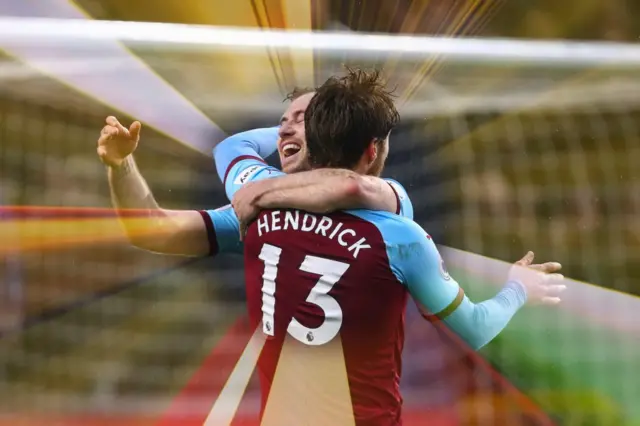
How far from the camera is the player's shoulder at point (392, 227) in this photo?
77cm

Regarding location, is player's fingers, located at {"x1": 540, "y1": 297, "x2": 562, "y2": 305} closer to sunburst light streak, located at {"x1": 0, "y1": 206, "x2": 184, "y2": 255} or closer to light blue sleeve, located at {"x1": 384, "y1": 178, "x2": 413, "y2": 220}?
light blue sleeve, located at {"x1": 384, "y1": 178, "x2": 413, "y2": 220}

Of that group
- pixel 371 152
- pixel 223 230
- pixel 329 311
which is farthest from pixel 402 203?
pixel 223 230

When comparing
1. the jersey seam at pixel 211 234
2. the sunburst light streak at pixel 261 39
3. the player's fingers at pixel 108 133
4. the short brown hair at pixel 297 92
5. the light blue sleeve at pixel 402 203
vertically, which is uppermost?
the sunburst light streak at pixel 261 39

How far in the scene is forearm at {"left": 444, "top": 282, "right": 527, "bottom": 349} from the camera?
2.69 feet

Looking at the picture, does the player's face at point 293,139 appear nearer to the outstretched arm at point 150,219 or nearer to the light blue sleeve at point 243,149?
the light blue sleeve at point 243,149

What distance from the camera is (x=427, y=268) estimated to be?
79 cm

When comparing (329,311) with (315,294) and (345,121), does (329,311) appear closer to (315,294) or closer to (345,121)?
(315,294)

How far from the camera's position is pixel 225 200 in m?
1.04

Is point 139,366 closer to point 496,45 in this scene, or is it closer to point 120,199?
point 120,199

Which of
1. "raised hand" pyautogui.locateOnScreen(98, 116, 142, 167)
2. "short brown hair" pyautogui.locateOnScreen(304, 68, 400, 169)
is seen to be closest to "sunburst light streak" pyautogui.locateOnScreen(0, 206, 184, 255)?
"raised hand" pyautogui.locateOnScreen(98, 116, 142, 167)

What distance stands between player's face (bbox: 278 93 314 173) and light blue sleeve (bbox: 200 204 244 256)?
0.43ft

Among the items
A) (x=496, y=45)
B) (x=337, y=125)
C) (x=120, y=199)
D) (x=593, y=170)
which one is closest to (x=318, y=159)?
(x=337, y=125)

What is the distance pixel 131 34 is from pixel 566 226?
2.93 ft

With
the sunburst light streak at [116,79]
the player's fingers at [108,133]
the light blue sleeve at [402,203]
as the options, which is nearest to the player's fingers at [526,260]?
the light blue sleeve at [402,203]
